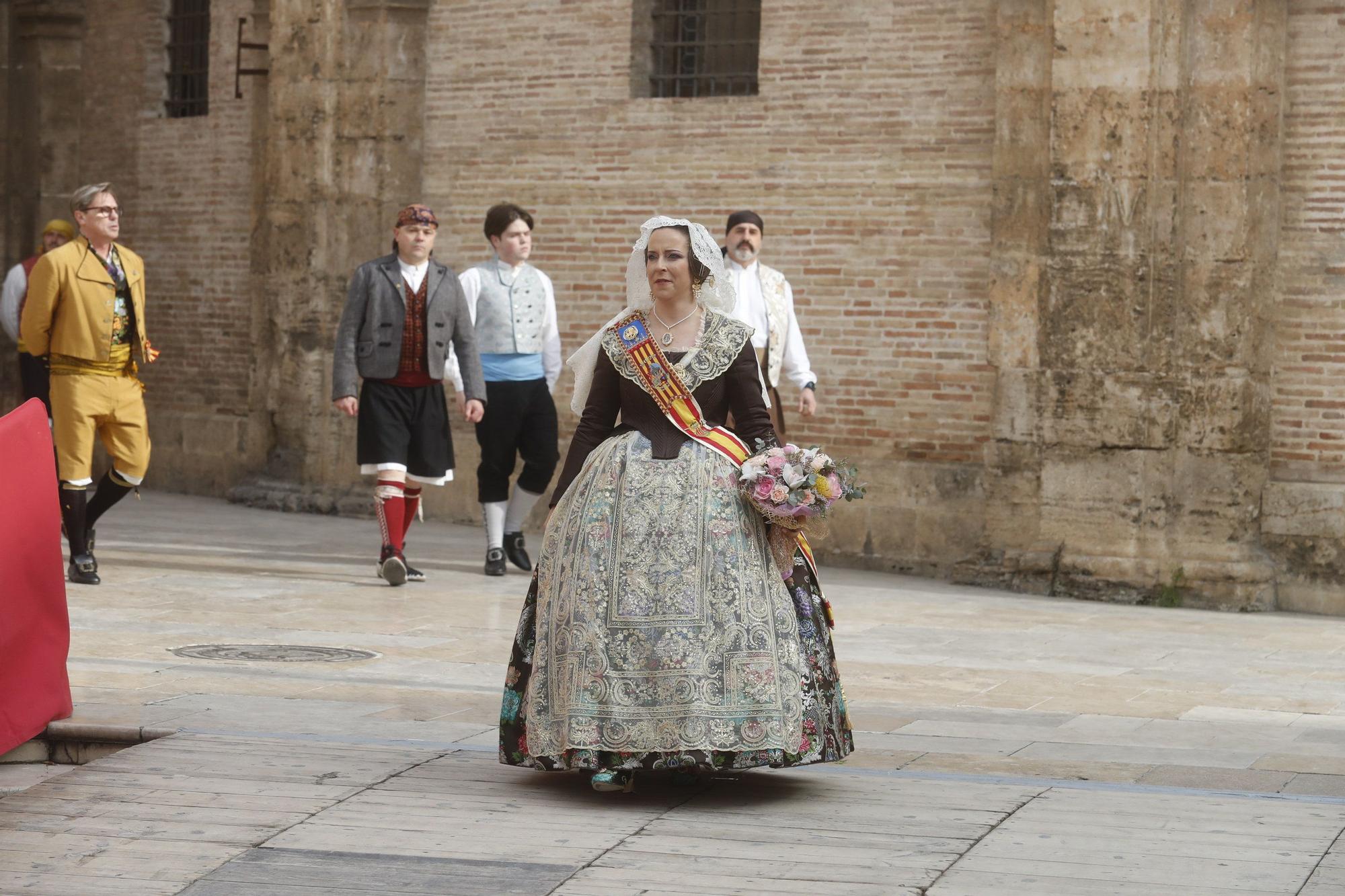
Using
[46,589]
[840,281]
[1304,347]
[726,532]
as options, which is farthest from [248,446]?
[726,532]

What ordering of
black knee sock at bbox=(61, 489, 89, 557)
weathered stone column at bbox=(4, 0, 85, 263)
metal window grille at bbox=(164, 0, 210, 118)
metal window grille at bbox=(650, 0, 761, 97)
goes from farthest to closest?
1. weathered stone column at bbox=(4, 0, 85, 263)
2. metal window grille at bbox=(164, 0, 210, 118)
3. metal window grille at bbox=(650, 0, 761, 97)
4. black knee sock at bbox=(61, 489, 89, 557)

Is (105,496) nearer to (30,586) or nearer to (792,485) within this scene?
(30,586)

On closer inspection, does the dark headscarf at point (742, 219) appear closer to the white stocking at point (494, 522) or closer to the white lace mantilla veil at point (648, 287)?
the white stocking at point (494, 522)

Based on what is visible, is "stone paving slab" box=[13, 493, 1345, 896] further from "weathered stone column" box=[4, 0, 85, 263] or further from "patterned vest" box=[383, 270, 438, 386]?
"weathered stone column" box=[4, 0, 85, 263]

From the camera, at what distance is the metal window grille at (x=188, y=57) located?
16.8 meters

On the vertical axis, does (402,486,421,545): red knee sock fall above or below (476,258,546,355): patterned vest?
below

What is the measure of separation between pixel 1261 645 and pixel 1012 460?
7.86 ft

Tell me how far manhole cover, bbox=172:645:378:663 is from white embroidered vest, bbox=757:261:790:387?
3263mm

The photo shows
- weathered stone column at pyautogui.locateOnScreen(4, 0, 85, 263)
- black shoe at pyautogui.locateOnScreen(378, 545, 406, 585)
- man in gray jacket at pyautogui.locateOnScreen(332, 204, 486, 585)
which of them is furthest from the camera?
weathered stone column at pyautogui.locateOnScreen(4, 0, 85, 263)

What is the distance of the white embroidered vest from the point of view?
10977 mm

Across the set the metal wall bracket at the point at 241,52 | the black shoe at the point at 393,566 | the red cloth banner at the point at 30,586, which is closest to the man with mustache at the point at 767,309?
the black shoe at the point at 393,566

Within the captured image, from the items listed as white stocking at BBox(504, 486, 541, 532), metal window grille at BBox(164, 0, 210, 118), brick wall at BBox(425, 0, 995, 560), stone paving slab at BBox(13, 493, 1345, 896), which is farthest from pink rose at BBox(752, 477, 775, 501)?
metal window grille at BBox(164, 0, 210, 118)

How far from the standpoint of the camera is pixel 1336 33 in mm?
10945

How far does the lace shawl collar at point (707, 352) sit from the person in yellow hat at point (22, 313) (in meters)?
5.02
